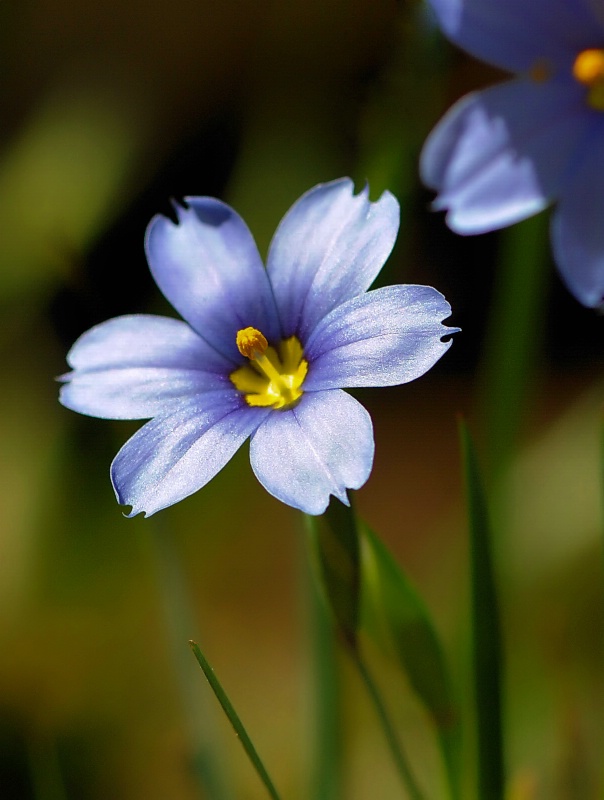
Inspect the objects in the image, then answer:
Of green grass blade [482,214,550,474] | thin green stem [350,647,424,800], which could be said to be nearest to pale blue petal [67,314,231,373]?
thin green stem [350,647,424,800]

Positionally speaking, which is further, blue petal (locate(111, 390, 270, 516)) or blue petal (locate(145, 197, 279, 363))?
blue petal (locate(145, 197, 279, 363))

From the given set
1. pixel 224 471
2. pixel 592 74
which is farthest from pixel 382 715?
pixel 224 471

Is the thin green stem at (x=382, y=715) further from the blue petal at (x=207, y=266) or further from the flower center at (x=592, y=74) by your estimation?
the flower center at (x=592, y=74)

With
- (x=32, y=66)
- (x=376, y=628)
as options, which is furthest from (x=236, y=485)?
(x=32, y=66)

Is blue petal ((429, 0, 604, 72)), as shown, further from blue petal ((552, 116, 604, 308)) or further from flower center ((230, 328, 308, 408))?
flower center ((230, 328, 308, 408))

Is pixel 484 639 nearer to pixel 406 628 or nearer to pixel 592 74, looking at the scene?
pixel 406 628

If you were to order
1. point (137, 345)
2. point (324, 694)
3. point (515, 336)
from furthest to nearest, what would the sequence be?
1. point (515, 336)
2. point (324, 694)
3. point (137, 345)

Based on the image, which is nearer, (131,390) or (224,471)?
(131,390)

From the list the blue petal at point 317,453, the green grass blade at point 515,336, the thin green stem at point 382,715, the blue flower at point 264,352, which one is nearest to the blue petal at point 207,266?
the blue flower at point 264,352
